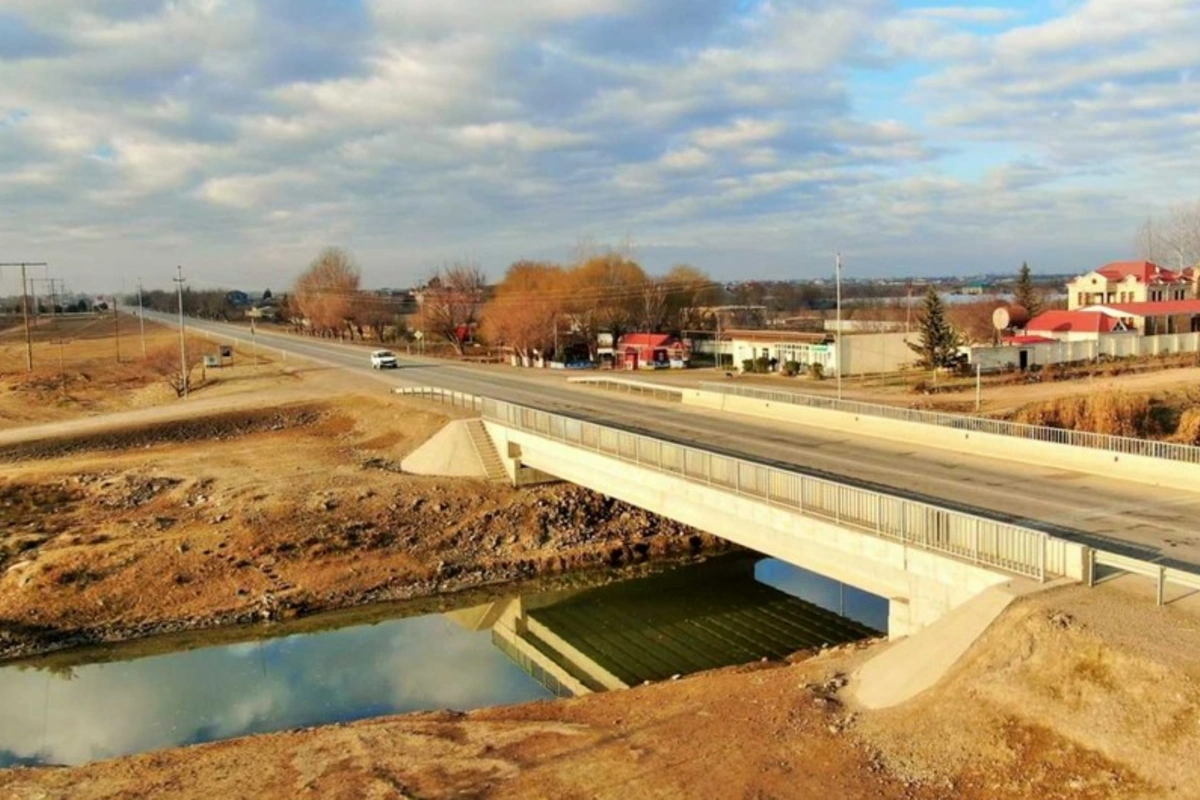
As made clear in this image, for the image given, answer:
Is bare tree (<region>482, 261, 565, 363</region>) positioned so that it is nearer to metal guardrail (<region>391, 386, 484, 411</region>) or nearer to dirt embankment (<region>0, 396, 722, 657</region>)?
metal guardrail (<region>391, 386, 484, 411</region>)

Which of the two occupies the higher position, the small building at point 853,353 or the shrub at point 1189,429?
the small building at point 853,353

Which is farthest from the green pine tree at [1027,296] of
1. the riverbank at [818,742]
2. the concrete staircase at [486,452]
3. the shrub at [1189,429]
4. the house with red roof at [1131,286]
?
the riverbank at [818,742]

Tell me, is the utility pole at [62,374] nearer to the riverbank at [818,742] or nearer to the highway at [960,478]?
the highway at [960,478]

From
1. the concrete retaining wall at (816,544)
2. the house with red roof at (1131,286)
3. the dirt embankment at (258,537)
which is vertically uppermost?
the house with red roof at (1131,286)

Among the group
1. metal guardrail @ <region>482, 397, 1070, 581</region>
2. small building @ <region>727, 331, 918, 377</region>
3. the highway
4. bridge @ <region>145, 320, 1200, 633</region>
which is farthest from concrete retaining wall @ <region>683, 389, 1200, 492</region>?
small building @ <region>727, 331, 918, 377</region>

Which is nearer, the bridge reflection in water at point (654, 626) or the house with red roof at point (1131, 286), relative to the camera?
the bridge reflection in water at point (654, 626)

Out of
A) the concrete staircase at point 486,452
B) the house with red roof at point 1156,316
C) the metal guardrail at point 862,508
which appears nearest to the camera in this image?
the metal guardrail at point 862,508
